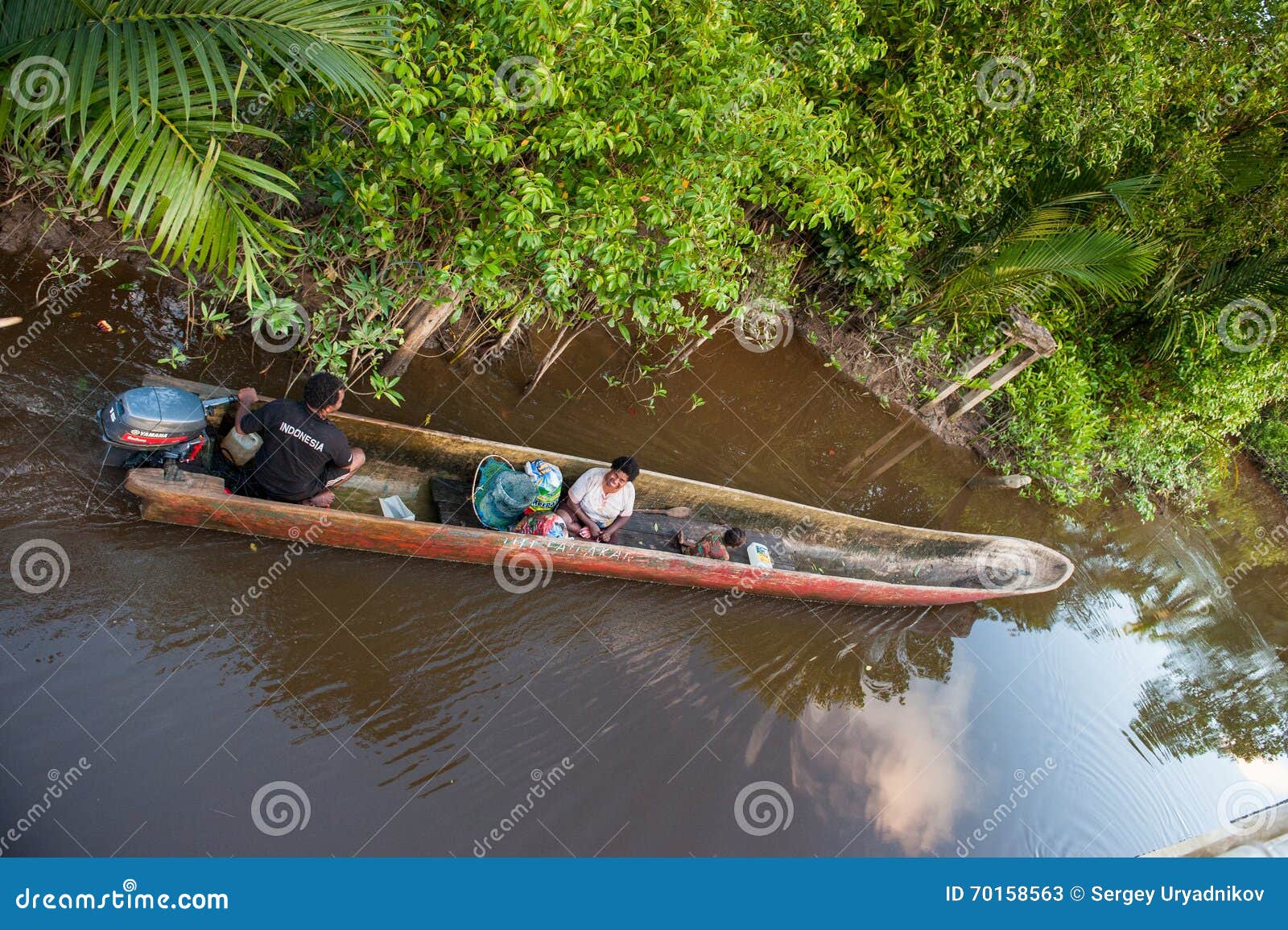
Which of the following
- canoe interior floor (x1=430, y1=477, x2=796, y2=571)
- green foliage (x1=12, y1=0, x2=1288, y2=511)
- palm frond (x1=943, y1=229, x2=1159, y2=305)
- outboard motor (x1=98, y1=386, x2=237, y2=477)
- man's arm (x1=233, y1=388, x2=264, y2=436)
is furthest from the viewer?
palm frond (x1=943, y1=229, x2=1159, y2=305)

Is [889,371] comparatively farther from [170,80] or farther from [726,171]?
[170,80]

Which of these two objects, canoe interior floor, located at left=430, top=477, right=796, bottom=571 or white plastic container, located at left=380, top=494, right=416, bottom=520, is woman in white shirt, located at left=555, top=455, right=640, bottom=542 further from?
white plastic container, located at left=380, top=494, right=416, bottom=520

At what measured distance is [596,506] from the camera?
5.17 meters

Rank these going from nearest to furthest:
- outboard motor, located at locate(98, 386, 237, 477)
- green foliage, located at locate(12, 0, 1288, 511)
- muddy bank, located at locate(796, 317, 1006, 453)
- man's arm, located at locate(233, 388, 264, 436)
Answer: green foliage, located at locate(12, 0, 1288, 511)
outboard motor, located at locate(98, 386, 237, 477)
man's arm, located at locate(233, 388, 264, 436)
muddy bank, located at locate(796, 317, 1006, 453)

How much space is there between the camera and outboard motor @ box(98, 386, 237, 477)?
144 inches

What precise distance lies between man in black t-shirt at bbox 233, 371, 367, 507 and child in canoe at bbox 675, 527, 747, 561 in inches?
99.5

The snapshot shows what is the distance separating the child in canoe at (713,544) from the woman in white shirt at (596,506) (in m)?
0.76

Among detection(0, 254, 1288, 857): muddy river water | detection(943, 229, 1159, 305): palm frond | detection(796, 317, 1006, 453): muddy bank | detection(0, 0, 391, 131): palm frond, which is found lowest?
detection(0, 254, 1288, 857): muddy river water

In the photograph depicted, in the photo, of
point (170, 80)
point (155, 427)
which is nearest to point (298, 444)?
point (155, 427)

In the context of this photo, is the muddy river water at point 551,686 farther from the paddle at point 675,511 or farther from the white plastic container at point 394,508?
the paddle at point 675,511

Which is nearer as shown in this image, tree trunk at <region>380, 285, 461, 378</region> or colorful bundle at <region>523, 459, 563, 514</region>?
colorful bundle at <region>523, 459, 563, 514</region>

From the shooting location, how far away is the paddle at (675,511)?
6113mm

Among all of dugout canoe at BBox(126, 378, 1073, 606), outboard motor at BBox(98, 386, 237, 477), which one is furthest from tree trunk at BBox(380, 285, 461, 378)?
outboard motor at BBox(98, 386, 237, 477)

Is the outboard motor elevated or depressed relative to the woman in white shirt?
depressed
